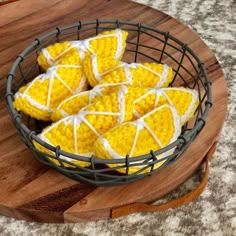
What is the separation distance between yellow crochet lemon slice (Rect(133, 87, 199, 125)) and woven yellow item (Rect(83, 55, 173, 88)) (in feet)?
0.14

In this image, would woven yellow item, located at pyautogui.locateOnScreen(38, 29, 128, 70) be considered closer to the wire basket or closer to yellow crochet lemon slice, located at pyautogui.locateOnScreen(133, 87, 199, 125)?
the wire basket

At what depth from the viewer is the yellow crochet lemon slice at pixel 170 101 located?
24.0 inches

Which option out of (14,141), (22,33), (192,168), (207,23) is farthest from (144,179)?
(207,23)

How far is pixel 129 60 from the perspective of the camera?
0.80 m

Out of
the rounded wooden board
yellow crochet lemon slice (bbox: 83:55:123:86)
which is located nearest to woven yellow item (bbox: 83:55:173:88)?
yellow crochet lemon slice (bbox: 83:55:123:86)

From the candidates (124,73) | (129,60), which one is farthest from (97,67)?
(129,60)

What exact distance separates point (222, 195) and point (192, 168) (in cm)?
8

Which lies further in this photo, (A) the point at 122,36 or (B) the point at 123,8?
(B) the point at 123,8

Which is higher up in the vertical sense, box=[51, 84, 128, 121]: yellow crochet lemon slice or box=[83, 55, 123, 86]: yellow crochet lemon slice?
box=[83, 55, 123, 86]: yellow crochet lemon slice

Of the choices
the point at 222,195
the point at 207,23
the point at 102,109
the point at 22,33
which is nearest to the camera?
the point at 102,109

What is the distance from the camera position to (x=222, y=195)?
0.69 m

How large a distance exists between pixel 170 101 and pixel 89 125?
12cm

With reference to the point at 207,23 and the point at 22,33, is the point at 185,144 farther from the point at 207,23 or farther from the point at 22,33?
the point at 207,23

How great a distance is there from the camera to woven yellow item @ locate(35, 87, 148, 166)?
582mm
